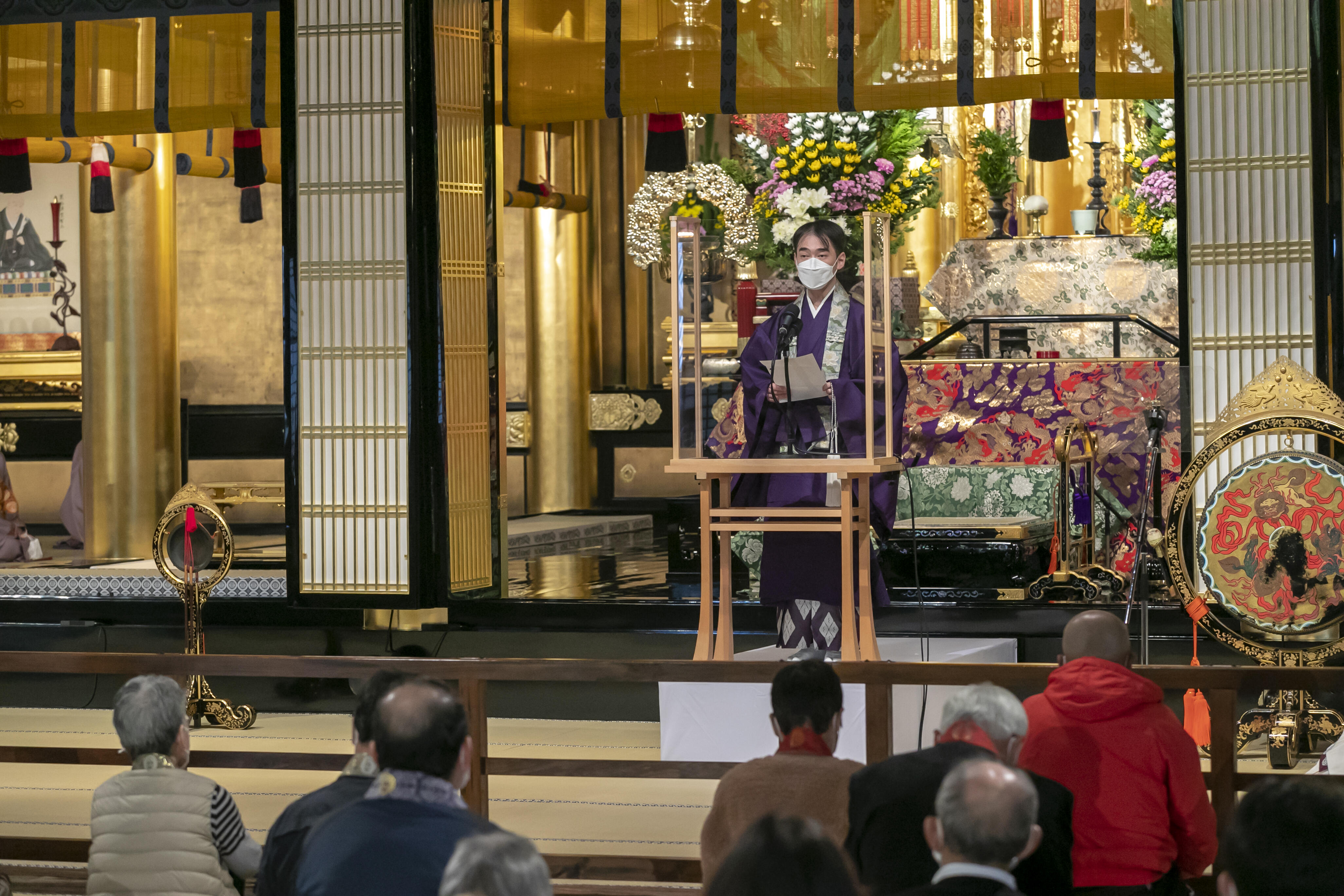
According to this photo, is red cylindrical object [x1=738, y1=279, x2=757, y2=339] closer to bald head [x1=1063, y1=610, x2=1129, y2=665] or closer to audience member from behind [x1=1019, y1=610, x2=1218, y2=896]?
bald head [x1=1063, y1=610, x2=1129, y2=665]

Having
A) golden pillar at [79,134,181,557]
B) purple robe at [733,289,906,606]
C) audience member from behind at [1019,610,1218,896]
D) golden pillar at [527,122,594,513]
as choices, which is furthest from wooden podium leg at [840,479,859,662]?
golden pillar at [527,122,594,513]

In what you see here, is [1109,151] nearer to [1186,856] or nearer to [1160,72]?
[1160,72]

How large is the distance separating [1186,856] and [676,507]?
5972 millimetres

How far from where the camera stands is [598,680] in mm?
4164

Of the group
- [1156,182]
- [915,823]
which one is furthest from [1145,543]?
[1156,182]

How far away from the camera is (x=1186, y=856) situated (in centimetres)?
329

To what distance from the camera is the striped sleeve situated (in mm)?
3270

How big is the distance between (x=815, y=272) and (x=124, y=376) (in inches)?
196

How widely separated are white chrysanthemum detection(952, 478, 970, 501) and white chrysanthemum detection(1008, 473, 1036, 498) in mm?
190

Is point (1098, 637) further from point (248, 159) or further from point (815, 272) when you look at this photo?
point (248, 159)

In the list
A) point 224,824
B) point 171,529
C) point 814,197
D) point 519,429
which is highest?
point 814,197

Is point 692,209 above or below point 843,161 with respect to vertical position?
above

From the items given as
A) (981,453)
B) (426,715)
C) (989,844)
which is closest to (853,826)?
(989,844)

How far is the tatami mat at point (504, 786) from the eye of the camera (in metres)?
4.93
